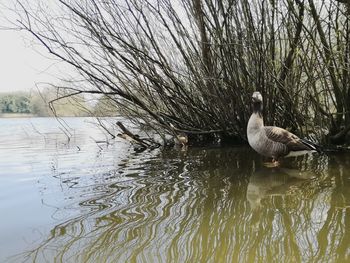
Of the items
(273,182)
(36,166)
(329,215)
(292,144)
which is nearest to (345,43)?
(292,144)

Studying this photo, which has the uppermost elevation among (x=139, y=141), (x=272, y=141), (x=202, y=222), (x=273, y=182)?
(x=272, y=141)

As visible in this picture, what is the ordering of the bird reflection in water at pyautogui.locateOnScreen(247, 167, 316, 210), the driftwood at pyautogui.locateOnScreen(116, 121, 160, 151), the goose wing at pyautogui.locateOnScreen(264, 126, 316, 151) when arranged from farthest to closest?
the driftwood at pyautogui.locateOnScreen(116, 121, 160, 151)
the goose wing at pyautogui.locateOnScreen(264, 126, 316, 151)
the bird reflection in water at pyautogui.locateOnScreen(247, 167, 316, 210)

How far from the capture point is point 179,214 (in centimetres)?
398

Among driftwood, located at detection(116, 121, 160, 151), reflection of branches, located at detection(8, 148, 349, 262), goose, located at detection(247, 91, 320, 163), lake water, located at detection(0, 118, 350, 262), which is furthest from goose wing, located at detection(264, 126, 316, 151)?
driftwood, located at detection(116, 121, 160, 151)

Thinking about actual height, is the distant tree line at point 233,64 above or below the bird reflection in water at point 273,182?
A: above

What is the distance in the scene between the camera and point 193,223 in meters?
3.68

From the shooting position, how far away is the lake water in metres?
2.98

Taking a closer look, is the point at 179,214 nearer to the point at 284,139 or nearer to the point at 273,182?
the point at 273,182

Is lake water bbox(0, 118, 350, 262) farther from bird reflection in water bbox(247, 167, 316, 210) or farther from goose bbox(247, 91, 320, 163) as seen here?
goose bbox(247, 91, 320, 163)

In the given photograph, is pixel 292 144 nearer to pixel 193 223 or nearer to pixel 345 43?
pixel 345 43

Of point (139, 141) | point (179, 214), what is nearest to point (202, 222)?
point (179, 214)

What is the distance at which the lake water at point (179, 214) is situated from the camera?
298cm

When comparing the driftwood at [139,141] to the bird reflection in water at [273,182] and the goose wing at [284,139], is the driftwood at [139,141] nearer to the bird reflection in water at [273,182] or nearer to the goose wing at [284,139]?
the goose wing at [284,139]

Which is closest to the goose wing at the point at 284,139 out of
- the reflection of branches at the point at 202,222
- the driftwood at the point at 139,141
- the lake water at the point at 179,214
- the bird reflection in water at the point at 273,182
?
the lake water at the point at 179,214
